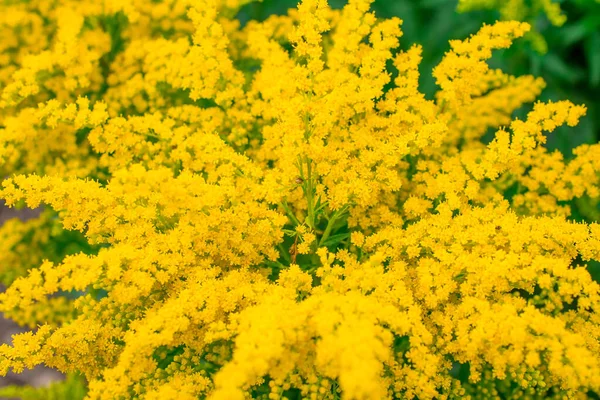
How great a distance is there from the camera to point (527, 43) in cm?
199

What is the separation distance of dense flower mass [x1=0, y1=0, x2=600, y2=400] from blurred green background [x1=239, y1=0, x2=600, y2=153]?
1.36ft

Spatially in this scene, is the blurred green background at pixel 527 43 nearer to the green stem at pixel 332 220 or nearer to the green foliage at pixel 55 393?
the green stem at pixel 332 220

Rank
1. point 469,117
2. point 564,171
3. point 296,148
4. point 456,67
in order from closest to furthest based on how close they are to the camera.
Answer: point 296,148, point 456,67, point 564,171, point 469,117

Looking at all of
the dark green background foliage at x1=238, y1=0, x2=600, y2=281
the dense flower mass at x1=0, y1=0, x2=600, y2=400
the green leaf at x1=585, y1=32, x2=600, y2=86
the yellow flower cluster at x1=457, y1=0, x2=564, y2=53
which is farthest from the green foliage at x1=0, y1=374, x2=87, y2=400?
the green leaf at x1=585, y1=32, x2=600, y2=86

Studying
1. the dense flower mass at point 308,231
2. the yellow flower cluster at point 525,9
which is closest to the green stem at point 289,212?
the dense flower mass at point 308,231

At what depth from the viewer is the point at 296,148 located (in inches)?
49.9

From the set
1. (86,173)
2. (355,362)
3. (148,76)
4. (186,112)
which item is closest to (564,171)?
(355,362)

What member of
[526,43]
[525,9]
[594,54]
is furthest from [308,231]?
[594,54]

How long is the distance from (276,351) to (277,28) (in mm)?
1170

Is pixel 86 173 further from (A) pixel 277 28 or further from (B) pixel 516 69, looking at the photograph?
(B) pixel 516 69

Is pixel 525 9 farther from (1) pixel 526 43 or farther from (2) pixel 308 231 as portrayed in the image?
(2) pixel 308 231

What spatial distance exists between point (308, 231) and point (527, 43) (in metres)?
1.22

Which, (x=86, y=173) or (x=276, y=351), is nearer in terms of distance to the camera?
(x=276, y=351)

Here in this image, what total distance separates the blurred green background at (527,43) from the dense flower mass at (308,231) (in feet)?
1.36
